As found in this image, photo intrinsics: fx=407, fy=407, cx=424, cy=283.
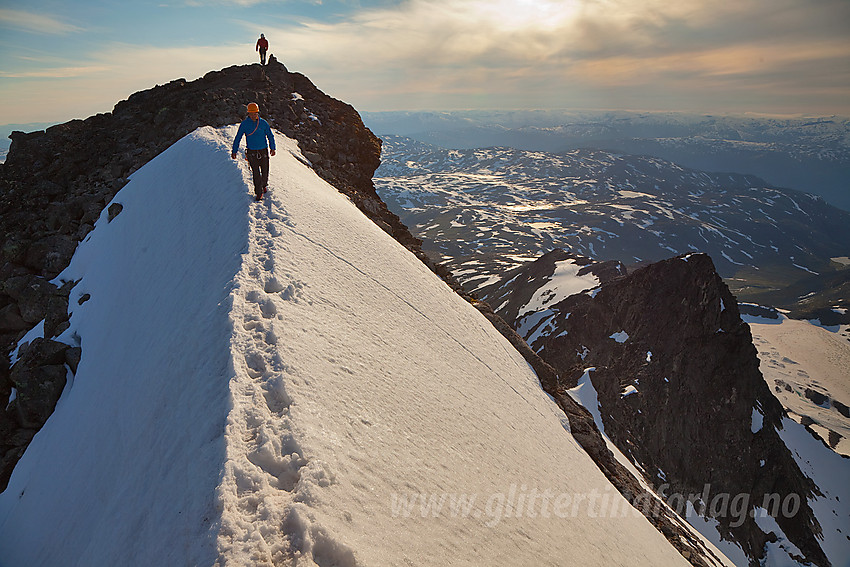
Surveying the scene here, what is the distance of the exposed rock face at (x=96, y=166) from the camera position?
17.7 meters

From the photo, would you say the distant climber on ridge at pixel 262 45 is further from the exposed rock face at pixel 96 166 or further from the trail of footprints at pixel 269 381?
the trail of footprints at pixel 269 381

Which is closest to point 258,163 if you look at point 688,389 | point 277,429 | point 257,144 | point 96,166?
point 257,144

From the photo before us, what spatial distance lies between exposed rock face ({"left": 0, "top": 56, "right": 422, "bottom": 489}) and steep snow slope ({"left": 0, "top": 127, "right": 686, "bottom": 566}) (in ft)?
10.4

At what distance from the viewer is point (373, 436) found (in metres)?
8.66

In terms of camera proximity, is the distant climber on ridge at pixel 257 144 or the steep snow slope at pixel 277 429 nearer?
the steep snow slope at pixel 277 429

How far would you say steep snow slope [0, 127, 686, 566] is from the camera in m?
6.37

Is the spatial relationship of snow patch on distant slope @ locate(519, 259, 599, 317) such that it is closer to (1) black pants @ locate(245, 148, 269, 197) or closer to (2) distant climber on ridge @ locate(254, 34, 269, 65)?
(2) distant climber on ridge @ locate(254, 34, 269, 65)

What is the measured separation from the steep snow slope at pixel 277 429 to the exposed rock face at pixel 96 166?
3.17 m

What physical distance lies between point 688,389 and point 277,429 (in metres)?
62.8

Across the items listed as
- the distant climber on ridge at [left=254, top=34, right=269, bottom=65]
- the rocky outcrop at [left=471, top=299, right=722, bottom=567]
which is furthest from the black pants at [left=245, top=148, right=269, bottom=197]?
the distant climber on ridge at [left=254, top=34, right=269, bottom=65]

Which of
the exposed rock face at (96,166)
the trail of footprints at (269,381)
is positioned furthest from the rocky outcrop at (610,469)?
the trail of footprints at (269,381)

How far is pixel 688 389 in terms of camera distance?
55469 mm

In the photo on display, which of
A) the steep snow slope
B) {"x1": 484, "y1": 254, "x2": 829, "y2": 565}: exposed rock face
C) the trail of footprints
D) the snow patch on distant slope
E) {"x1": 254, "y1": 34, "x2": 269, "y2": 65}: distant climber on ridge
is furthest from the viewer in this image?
the snow patch on distant slope

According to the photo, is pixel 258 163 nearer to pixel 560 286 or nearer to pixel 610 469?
pixel 610 469
